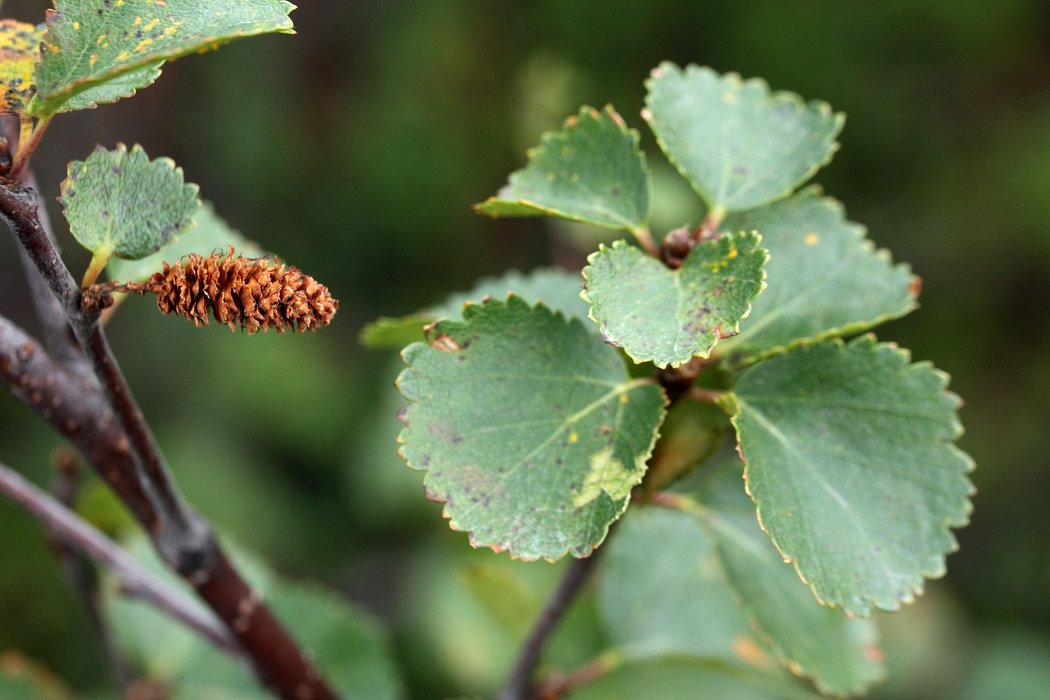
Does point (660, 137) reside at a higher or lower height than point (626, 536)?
higher

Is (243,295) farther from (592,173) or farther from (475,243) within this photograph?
(475,243)

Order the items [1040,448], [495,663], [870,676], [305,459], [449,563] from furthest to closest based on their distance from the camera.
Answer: [305,459] < [1040,448] < [449,563] < [495,663] < [870,676]

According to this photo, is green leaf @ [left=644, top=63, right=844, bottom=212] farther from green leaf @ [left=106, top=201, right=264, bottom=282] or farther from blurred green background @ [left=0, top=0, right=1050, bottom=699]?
blurred green background @ [left=0, top=0, right=1050, bottom=699]

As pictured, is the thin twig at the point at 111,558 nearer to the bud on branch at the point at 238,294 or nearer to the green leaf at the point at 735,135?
the bud on branch at the point at 238,294

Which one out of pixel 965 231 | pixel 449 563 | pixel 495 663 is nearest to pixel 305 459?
pixel 449 563

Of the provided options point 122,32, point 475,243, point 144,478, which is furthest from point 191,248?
point 475,243

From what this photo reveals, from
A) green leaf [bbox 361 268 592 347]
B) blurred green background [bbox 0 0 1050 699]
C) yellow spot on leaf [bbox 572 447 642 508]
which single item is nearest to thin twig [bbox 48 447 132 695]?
green leaf [bbox 361 268 592 347]

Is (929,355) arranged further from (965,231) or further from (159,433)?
(159,433)
